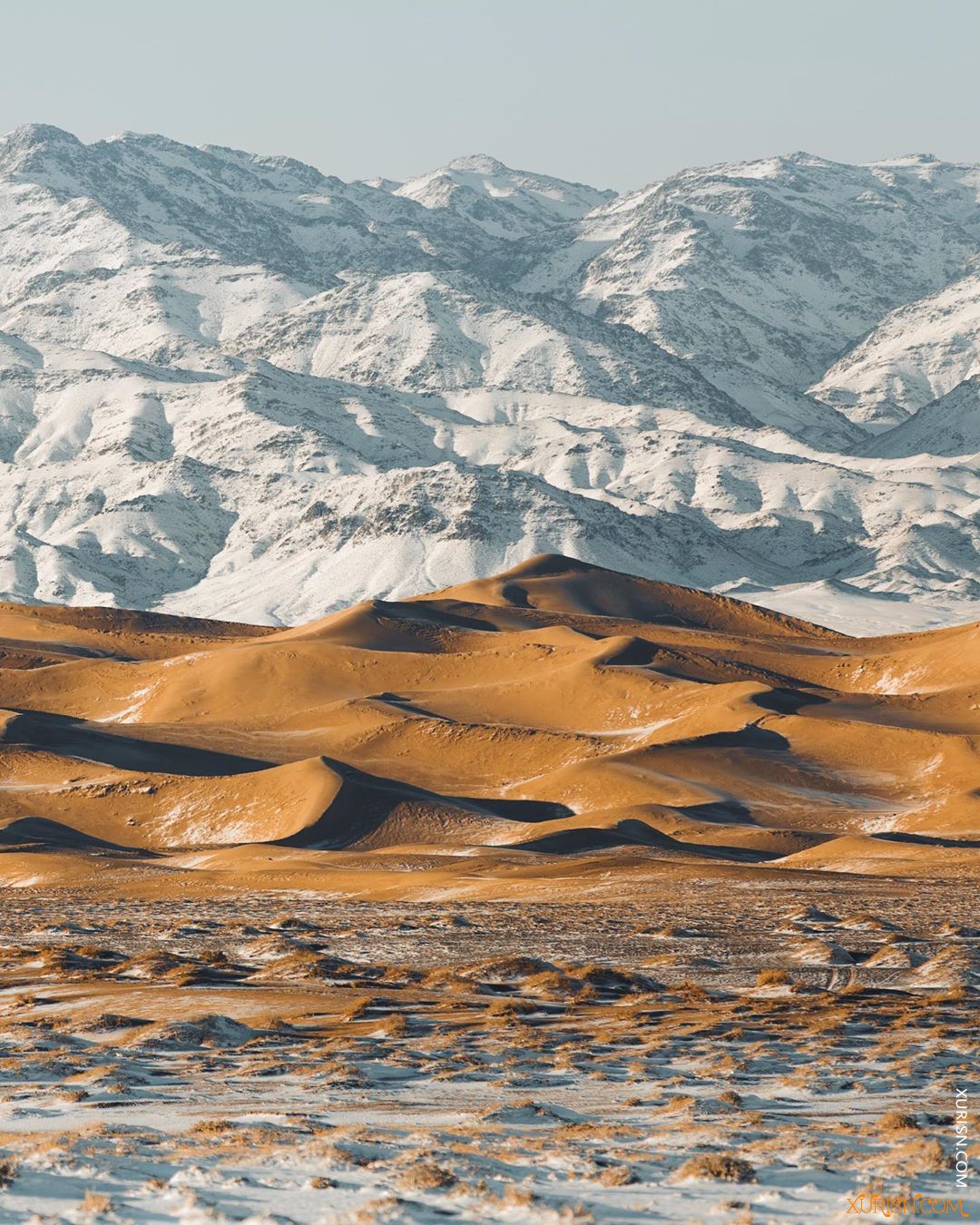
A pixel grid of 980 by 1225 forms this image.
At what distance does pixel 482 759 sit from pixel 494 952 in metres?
66.7

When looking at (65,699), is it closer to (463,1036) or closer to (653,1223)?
(463,1036)

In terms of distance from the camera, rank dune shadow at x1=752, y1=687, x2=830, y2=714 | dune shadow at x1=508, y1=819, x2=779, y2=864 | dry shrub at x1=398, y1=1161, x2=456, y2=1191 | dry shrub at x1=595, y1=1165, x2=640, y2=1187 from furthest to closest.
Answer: dune shadow at x1=752, y1=687, x2=830, y2=714, dune shadow at x1=508, y1=819, x2=779, y2=864, dry shrub at x1=595, y1=1165, x2=640, y2=1187, dry shrub at x1=398, y1=1161, x2=456, y2=1191

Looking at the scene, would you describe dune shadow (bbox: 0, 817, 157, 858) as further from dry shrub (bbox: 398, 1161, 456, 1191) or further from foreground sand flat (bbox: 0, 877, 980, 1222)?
dry shrub (bbox: 398, 1161, 456, 1191)

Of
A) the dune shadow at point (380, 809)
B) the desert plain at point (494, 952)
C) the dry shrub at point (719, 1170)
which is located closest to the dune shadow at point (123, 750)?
the desert plain at point (494, 952)

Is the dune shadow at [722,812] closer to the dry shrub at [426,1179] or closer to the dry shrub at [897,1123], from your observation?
the dry shrub at [897,1123]

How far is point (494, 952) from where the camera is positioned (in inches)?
1686

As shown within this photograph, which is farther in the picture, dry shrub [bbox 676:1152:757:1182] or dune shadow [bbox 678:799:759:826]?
dune shadow [bbox 678:799:759:826]

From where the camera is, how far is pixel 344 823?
89.4 meters

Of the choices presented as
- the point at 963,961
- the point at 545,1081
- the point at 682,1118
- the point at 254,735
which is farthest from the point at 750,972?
the point at 254,735

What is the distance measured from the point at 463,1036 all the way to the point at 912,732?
3126 inches

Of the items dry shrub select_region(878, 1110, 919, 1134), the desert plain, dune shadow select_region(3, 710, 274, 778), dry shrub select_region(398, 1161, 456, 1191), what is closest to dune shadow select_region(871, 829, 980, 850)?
the desert plain

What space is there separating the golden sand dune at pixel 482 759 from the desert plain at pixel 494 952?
0.34 metres

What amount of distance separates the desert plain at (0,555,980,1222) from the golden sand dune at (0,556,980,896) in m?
0.34

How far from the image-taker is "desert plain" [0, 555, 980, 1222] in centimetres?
2062
